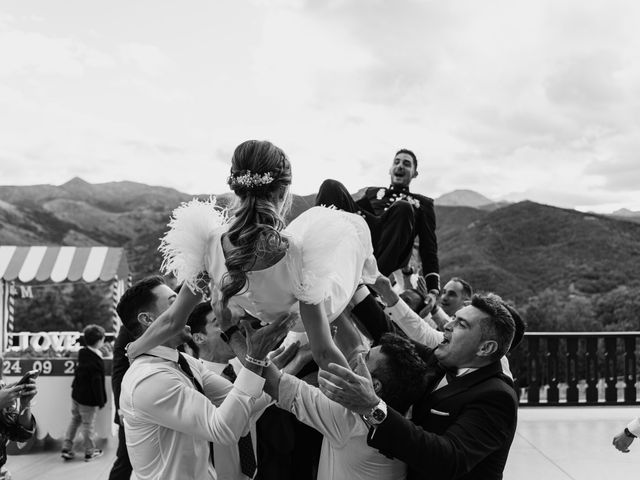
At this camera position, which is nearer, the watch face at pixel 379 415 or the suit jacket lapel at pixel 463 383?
the watch face at pixel 379 415

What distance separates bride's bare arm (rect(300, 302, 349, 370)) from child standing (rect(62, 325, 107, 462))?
4419mm

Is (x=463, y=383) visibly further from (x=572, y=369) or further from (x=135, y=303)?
(x=572, y=369)

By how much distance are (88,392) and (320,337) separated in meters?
4.60

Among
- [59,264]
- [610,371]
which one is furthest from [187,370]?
[610,371]

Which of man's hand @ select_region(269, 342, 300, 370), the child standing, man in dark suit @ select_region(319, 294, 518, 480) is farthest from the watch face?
the child standing

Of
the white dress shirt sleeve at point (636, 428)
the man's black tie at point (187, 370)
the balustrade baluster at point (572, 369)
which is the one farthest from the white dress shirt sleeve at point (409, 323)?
the balustrade baluster at point (572, 369)

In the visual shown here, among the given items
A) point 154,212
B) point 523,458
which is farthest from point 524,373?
point 154,212

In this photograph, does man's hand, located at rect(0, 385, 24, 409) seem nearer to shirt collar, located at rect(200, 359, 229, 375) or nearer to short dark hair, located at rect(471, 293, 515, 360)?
shirt collar, located at rect(200, 359, 229, 375)

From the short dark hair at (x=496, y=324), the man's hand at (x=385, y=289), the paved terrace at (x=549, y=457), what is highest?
the man's hand at (x=385, y=289)

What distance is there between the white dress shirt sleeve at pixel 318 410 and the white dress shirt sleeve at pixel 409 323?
878 millimetres

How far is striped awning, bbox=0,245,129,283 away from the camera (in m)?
8.21

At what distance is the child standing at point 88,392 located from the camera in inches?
227

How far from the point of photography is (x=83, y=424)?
5.83 meters

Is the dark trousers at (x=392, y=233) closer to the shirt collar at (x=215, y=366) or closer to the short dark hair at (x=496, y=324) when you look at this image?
the shirt collar at (x=215, y=366)
